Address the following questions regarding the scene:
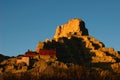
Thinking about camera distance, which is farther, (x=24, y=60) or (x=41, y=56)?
(x=41, y=56)

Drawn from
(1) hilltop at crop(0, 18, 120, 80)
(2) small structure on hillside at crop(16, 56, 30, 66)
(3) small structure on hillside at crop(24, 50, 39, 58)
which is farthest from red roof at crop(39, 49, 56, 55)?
(2) small structure on hillside at crop(16, 56, 30, 66)

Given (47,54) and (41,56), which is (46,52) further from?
(41,56)

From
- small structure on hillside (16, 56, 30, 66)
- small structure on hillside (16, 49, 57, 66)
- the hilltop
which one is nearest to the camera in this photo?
the hilltop

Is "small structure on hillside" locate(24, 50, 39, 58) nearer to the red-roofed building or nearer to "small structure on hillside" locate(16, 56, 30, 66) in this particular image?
the red-roofed building

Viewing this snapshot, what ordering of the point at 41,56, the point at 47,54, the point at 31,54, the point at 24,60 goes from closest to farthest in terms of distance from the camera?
1. the point at 24,60
2. the point at 41,56
3. the point at 47,54
4. the point at 31,54

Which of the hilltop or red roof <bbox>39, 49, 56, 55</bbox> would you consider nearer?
the hilltop

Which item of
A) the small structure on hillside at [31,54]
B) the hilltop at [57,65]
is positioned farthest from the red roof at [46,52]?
the small structure on hillside at [31,54]

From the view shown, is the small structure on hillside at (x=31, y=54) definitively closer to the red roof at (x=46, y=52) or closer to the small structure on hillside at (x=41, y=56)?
the small structure on hillside at (x=41, y=56)

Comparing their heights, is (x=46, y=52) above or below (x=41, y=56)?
above

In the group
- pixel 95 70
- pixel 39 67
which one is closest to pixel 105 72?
pixel 95 70

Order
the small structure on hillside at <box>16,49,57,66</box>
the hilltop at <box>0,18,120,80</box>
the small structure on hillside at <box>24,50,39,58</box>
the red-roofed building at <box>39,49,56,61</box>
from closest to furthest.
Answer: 1. the hilltop at <box>0,18,120,80</box>
2. the small structure on hillside at <box>16,49,57,66</box>
3. the red-roofed building at <box>39,49,56,61</box>
4. the small structure on hillside at <box>24,50,39,58</box>

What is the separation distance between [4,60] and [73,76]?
33.7 meters

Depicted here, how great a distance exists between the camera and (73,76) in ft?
631

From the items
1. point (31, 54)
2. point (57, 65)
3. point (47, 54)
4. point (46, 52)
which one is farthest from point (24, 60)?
point (57, 65)
